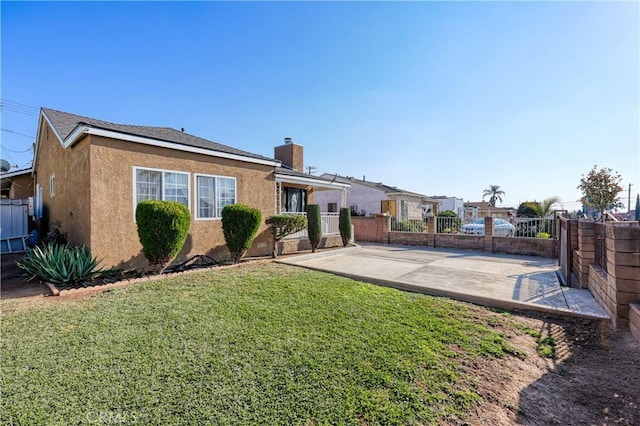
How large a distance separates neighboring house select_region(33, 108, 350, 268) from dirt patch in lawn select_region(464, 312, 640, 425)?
8498 millimetres

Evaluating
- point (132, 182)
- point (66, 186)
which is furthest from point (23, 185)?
point (132, 182)

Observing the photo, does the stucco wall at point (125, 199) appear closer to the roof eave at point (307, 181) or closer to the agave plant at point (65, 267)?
the agave plant at point (65, 267)

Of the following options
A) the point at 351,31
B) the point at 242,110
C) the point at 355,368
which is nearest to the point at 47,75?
the point at 242,110

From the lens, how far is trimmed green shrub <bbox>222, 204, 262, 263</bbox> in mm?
8719

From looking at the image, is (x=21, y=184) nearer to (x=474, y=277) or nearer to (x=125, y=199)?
(x=125, y=199)

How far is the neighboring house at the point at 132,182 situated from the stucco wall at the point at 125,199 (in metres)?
0.02

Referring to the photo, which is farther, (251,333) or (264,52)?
(264,52)

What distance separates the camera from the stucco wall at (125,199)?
711cm

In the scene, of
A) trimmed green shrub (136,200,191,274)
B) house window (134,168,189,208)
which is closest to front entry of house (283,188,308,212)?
house window (134,168,189,208)

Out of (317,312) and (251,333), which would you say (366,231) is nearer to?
(317,312)

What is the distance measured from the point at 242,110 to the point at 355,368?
1389 centimetres

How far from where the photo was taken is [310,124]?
16.0 m

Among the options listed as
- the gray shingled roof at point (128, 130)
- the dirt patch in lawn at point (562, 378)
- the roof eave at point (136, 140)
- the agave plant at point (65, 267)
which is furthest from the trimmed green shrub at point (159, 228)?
the dirt patch in lawn at point (562, 378)

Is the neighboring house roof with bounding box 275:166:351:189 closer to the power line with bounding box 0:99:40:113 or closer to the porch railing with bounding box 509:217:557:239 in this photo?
the porch railing with bounding box 509:217:557:239
